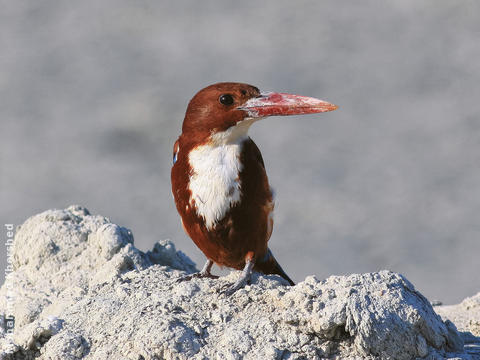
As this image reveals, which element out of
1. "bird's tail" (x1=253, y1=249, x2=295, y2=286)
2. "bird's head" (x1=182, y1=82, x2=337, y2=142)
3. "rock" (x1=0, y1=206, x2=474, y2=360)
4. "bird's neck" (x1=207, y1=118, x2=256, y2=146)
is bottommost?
"rock" (x1=0, y1=206, x2=474, y2=360)

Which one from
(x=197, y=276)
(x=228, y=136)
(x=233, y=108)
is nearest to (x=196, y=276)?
(x=197, y=276)

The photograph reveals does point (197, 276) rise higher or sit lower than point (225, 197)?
lower

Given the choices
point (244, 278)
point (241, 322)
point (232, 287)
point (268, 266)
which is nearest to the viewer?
point (241, 322)

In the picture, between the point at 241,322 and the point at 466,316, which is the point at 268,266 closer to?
the point at 241,322

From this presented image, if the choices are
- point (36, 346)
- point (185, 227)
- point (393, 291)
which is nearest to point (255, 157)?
point (185, 227)

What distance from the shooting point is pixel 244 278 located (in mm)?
5055

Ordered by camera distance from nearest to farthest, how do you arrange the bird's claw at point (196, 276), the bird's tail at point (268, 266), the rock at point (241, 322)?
the rock at point (241, 322) < the bird's claw at point (196, 276) < the bird's tail at point (268, 266)

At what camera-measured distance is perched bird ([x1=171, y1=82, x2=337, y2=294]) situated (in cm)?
518

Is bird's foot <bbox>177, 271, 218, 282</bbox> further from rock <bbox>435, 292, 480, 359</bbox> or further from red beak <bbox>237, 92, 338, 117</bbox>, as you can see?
rock <bbox>435, 292, 480, 359</bbox>

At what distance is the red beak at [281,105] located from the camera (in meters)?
5.18

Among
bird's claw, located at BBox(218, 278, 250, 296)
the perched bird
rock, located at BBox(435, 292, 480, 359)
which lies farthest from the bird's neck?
rock, located at BBox(435, 292, 480, 359)

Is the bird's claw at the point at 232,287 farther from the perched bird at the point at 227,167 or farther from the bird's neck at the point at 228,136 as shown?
the bird's neck at the point at 228,136

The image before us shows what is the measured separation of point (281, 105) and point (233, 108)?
0.28m

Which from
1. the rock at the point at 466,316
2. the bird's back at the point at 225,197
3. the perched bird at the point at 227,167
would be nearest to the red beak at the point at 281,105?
the perched bird at the point at 227,167
